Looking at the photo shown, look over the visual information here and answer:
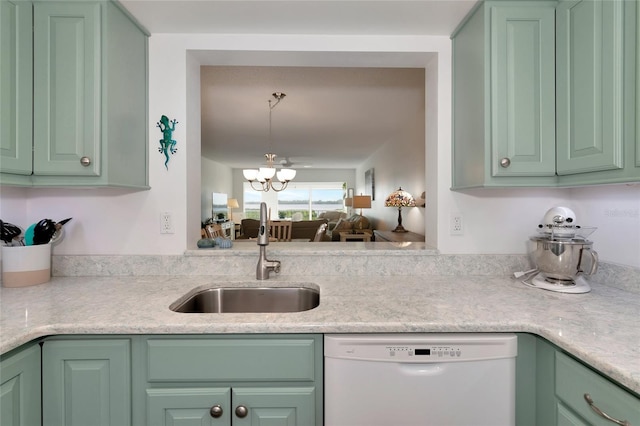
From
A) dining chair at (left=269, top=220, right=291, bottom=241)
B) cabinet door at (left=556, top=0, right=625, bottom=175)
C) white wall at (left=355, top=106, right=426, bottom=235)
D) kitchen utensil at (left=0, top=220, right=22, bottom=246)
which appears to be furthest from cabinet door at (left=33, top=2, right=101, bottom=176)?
dining chair at (left=269, top=220, right=291, bottom=241)

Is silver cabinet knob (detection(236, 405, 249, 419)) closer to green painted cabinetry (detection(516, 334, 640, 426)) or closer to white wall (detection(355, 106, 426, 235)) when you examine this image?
green painted cabinetry (detection(516, 334, 640, 426))

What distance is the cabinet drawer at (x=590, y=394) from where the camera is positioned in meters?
0.75

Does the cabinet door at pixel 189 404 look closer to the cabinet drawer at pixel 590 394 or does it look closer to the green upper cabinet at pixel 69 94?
the green upper cabinet at pixel 69 94

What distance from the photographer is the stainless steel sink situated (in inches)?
61.8

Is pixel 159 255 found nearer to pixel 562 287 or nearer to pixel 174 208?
pixel 174 208

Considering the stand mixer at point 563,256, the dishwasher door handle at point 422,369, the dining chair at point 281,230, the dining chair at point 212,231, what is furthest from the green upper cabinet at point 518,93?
the dining chair at point 281,230

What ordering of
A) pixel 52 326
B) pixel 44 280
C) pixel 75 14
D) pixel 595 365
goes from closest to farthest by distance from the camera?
pixel 595 365 → pixel 52 326 → pixel 75 14 → pixel 44 280

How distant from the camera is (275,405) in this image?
1071 mm

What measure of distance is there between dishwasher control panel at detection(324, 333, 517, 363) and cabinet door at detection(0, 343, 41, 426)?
0.94m

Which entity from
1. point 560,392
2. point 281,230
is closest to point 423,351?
point 560,392

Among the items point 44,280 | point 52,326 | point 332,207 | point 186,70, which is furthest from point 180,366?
point 332,207

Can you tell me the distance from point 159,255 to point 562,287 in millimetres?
1909

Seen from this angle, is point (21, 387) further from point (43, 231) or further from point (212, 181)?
point (212, 181)

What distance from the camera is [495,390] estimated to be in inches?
41.7
